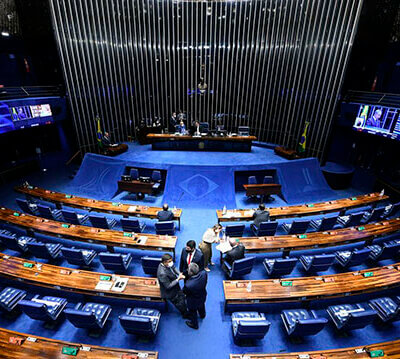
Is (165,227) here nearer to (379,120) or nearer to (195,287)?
(195,287)

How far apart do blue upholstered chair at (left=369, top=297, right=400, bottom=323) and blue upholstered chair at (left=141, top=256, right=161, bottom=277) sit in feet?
15.5

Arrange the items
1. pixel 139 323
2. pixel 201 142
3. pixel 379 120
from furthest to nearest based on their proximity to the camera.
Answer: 1. pixel 201 142
2. pixel 379 120
3. pixel 139 323

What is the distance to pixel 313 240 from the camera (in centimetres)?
617

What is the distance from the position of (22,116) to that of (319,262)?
13049mm

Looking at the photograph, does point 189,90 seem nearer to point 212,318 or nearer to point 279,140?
point 279,140

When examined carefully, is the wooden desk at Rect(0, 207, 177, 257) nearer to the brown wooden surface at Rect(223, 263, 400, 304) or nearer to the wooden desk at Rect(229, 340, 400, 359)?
the brown wooden surface at Rect(223, 263, 400, 304)

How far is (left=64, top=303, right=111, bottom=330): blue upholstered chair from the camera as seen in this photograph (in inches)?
152

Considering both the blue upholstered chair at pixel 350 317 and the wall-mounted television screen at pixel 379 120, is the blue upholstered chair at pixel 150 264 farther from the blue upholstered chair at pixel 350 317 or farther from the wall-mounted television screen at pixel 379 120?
the wall-mounted television screen at pixel 379 120

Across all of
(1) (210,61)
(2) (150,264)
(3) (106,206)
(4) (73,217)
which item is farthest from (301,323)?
(1) (210,61)

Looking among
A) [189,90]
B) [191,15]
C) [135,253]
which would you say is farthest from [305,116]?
[135,253]

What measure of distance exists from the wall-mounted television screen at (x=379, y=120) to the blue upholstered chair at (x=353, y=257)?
625 cm

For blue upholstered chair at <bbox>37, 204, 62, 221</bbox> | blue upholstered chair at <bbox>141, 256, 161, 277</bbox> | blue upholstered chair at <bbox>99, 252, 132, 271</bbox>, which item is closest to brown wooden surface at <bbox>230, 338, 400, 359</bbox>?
blue upholstered chair at <bbox>141, 256, 161, 277</bbox>

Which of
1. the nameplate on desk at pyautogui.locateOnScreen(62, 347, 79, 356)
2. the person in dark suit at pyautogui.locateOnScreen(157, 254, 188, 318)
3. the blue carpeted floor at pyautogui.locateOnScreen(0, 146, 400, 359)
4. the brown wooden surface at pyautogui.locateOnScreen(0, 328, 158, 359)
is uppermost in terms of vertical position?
the person in dark suit at pyautogui.locateOnScreen(157, 254, 188, 318)

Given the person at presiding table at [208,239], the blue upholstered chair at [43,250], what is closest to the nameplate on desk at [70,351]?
the person at presiding table at [208,239]
